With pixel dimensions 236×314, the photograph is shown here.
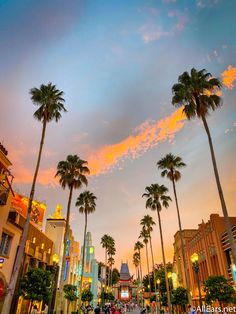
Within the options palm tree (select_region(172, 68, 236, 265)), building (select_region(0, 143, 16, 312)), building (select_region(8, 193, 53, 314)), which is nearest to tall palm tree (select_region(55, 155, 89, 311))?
building (select_region(8, 193, 53, 314))

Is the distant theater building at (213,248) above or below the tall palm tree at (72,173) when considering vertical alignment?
below

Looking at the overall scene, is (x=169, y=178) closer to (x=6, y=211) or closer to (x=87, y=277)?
(x=6, y=211)

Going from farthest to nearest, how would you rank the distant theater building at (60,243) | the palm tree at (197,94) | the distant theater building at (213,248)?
the distant theater building at (60,243) < the distant theater building at (213,248) < the palm tree at (197,94)

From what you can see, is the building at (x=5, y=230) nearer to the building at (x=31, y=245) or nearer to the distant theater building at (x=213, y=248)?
the building at (x=31, y=245)

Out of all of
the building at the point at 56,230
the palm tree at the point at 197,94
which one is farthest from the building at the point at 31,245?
the palm tree at the point at 197,94

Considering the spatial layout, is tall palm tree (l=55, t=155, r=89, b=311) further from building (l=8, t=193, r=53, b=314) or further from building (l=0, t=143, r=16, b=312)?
building (l=0, t=143, r=16, b=312)

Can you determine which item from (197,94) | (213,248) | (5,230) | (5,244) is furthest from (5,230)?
(213,248)

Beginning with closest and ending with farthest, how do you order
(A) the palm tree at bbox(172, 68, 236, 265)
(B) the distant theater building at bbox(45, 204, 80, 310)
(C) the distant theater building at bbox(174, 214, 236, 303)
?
1. (A) the palm tree at bbox(172, 68, 236, 265)
2. (C) the distant theater building at bbox(174, 214, 236, 303)
3. (B) the distant theater building at bbox(45, 204, 80, 310)

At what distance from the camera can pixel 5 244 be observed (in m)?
23.2

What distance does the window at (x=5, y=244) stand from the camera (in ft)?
74.7

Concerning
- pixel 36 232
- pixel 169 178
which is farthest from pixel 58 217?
pixel 169 178

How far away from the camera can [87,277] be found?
7794 cm

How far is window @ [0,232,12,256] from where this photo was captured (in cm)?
2278

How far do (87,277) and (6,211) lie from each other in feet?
211
